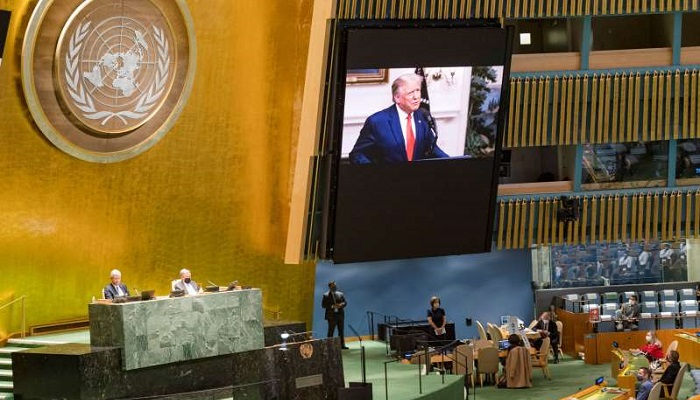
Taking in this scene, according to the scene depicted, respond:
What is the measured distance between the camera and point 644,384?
15734 mm

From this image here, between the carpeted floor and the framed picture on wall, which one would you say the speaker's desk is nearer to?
the carpeted floor

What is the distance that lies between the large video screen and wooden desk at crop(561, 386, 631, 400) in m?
3.44

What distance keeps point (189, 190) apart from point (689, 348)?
822cm

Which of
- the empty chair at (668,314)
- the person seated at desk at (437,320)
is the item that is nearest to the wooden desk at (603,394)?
the person seated at desk at (437,320)

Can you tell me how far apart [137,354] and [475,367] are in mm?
7376

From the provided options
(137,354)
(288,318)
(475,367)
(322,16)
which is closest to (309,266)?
(288,318)

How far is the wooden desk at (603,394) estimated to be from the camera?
15914 millimetres

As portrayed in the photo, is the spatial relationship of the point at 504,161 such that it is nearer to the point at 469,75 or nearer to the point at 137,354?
the point at 469,75

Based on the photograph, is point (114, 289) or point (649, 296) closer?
point (114, 289)

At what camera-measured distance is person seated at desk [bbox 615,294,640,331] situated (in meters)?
22.1

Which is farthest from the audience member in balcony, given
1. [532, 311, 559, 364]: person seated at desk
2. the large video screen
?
the large video screen

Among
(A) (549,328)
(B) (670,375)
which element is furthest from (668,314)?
(B) (670,375)

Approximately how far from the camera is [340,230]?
18.0 meters

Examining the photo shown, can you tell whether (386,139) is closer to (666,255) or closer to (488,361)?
(488,361)
